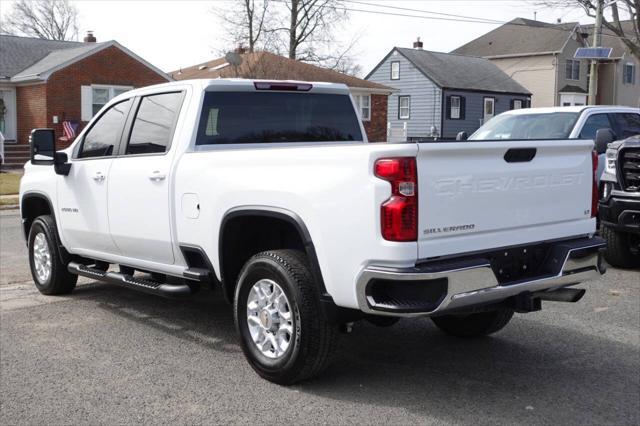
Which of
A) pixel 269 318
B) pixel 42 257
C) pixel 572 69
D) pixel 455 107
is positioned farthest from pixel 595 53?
pixel 572 69

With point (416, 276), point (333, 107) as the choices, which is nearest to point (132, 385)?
point (416, 276)

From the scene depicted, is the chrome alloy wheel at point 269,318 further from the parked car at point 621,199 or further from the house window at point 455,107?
the house window at point 455,107

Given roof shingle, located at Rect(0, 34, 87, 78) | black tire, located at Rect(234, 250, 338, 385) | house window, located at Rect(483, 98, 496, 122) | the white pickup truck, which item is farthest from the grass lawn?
house window, located at Rect(483, 98, 496, 122)

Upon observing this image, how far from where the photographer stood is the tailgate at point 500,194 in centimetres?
411

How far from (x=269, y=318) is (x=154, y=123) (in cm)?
212

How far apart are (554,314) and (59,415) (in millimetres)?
4303

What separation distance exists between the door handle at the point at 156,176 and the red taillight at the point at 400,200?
2.14 meters

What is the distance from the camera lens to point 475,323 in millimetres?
5785

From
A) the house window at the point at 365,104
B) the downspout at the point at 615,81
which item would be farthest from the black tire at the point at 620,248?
the downspout at the point at 615,81

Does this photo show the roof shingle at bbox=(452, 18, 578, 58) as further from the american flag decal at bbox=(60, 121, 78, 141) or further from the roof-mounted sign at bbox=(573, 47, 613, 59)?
the american flag decal at bbox=(60, 121, 78, 141)

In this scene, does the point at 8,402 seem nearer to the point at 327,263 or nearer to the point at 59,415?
the point at 59,415

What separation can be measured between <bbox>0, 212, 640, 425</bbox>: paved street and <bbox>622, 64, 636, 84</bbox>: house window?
2136 inches

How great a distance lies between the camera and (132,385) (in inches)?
189

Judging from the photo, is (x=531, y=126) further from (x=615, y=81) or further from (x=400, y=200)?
(x=615, y=81)
